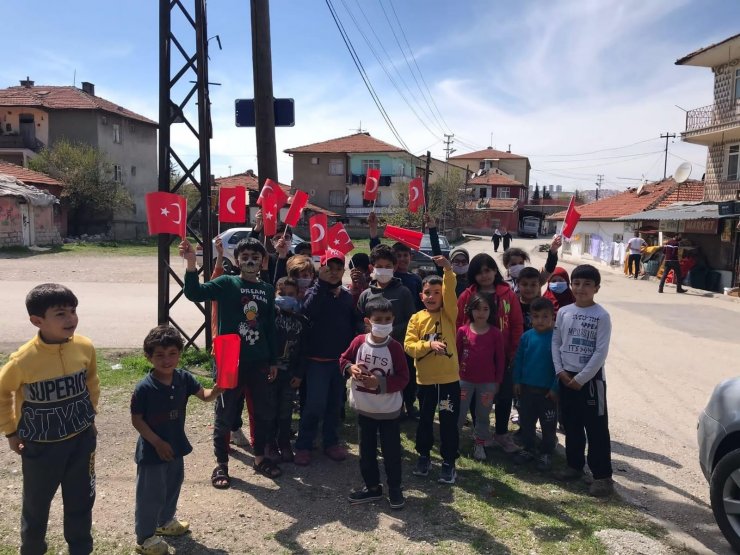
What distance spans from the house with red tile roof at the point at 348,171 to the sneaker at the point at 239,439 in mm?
51241

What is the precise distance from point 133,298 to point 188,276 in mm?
10429

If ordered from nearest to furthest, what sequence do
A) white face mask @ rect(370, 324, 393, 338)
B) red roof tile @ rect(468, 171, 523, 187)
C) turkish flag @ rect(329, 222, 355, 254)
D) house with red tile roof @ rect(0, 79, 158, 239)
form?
white face mask @ rect(370, 324, 393, 338) < turkish flag @ rect(329, 222, 355, 254) < house with red tile roof @ rect(0, 79, 158, 239) < red roof tile @ rect(468, 171, 523, 187)

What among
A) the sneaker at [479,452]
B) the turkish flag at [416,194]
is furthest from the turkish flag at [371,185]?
the sneaker at [479,452]

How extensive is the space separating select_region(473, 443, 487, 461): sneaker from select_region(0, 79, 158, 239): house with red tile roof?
1472 inches

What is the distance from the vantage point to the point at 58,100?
1626 inches

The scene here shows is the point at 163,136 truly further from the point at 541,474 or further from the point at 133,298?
the point at 133,298

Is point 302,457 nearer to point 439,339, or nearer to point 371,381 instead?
point 371,381

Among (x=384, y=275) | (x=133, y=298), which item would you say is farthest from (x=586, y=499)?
(x=133, y=298)

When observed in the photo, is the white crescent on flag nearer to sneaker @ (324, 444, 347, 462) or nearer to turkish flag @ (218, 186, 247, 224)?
turkish flag @ (218, 186, 247, 224)

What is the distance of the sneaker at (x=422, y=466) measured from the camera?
14.5 ft

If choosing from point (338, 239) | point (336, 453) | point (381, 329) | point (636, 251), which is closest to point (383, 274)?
point (381, 329)

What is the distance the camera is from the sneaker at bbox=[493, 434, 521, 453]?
197 inches

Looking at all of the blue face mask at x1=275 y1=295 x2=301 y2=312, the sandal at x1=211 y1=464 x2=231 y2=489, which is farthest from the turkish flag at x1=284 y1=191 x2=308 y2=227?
the sandal at x1=211 y1=464 x2=231 y2=489

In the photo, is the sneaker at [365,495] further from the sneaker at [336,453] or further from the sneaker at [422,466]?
the sneaker at [336,453]
